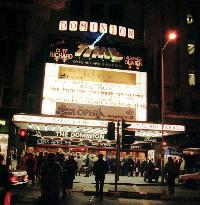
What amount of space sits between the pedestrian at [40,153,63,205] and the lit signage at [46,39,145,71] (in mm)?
22796

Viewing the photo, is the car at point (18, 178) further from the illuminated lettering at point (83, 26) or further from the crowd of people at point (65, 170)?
the illuminated lettering at point (83, 26)

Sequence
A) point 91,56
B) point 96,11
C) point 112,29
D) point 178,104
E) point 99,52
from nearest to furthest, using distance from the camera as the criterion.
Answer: point 91,56
point 99,52
point 112,29
point 178,104
point 96,11

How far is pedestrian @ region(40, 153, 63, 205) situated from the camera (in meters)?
8.18

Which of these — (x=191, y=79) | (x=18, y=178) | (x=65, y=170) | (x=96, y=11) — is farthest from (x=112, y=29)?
(x=18, y=178)

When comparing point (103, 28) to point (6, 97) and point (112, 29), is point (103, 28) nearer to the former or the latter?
point (112, 29)

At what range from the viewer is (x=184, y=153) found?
102 feet

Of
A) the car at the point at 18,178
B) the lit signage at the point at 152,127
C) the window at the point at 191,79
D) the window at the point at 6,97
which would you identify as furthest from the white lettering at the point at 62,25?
the car at the point at 18,178

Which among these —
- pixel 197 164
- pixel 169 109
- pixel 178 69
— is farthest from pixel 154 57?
pixel 197 164

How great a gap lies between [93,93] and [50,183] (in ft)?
72.2

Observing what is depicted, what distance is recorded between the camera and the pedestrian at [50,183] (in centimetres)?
818

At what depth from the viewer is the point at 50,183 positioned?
831 cm

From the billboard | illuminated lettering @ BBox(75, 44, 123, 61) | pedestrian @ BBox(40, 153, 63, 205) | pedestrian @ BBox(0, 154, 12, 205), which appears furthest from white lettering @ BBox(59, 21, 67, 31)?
pedestrian @ BBox(0, 154, 12, 205)

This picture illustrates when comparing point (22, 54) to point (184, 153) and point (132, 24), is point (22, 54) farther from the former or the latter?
point (184, 153)

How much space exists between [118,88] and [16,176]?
16478 mm
